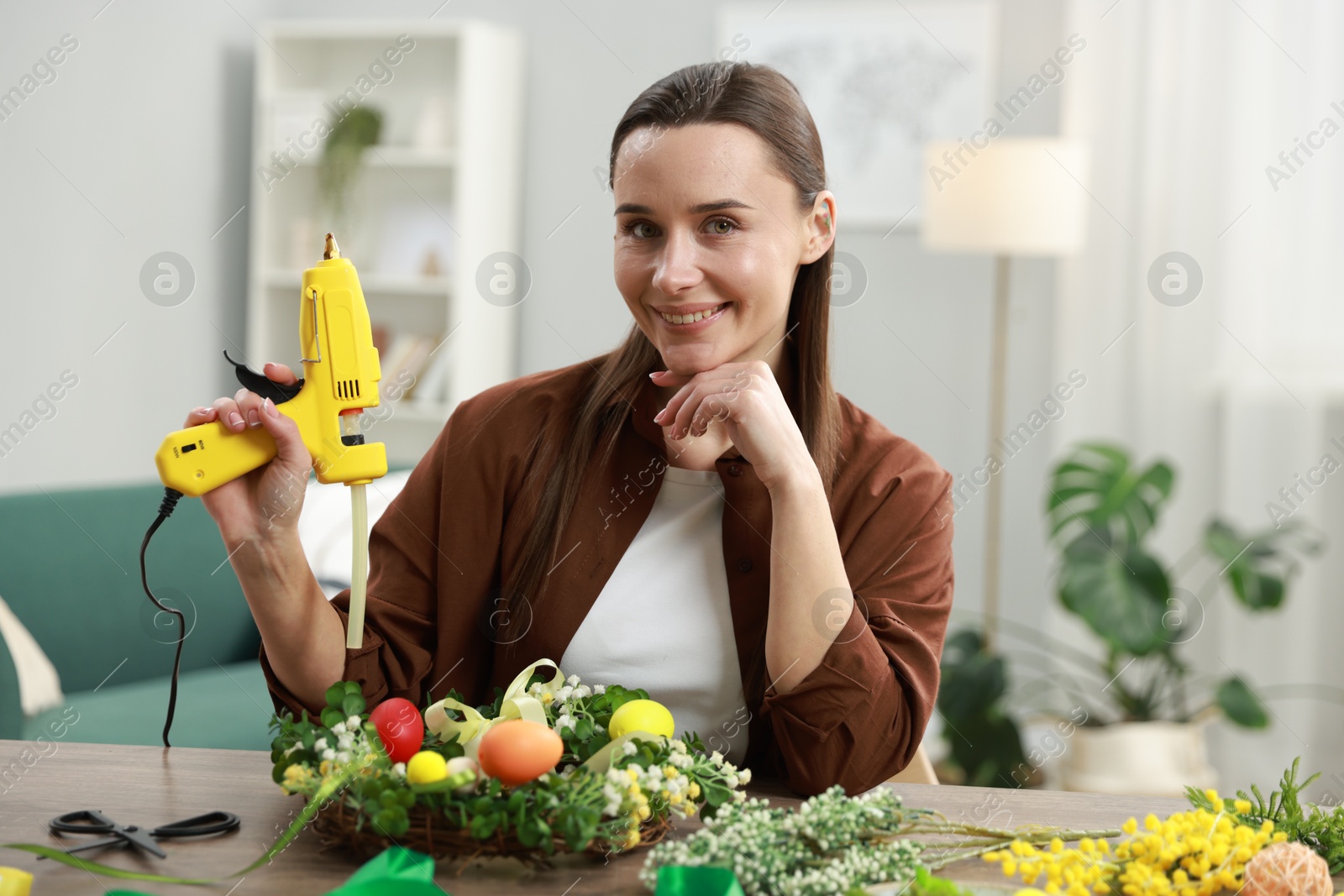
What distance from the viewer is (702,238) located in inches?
48.8

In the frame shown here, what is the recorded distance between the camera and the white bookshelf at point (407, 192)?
381cm

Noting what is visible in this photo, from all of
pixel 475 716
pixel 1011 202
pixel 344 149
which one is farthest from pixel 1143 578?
pixel 344 149

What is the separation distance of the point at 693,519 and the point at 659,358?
209 millimetres

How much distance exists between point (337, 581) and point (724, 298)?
1723 millimetres

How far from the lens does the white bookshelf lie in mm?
3809

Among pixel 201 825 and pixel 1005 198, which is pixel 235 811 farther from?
pixel 1005 198

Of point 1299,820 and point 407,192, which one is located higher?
point 407,192

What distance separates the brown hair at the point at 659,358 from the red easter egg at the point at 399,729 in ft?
1.41

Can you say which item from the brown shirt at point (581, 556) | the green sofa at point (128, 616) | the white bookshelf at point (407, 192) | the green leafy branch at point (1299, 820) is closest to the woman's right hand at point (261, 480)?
the brown shirt at point (581, 556)

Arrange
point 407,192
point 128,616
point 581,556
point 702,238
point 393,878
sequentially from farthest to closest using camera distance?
point 407,192 → point 128,616 → point 581,556 → point 702,238 → point 393,878

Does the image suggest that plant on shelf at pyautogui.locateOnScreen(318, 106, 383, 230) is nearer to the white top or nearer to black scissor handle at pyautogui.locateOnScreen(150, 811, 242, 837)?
the white top

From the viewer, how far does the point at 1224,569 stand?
3100 millimetres

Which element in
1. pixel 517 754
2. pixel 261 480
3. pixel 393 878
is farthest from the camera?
pixel 261 480

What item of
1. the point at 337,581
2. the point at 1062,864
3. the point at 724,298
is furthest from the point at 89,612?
the point at 1062,864
